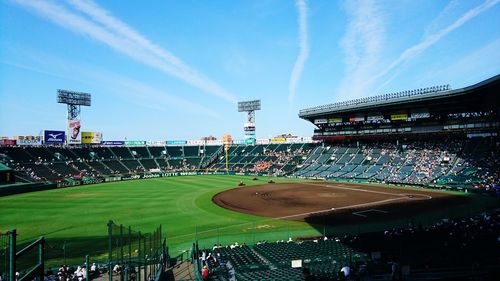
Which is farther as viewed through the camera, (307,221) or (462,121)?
(462,121)

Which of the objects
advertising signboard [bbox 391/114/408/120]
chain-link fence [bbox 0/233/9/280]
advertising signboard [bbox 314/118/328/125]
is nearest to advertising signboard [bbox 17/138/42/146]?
advertising signboard [bbox 314/118/328/125]

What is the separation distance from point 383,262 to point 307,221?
1844 centimetres

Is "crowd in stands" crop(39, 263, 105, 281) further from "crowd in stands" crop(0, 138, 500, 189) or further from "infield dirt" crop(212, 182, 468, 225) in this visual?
"crowd in stands" crop(0, 138, 500, 189)

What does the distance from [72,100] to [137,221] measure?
75.7 meters

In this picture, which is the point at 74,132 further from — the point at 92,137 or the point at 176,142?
the point at 176,142

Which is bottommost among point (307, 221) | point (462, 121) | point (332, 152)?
point (307, 221)

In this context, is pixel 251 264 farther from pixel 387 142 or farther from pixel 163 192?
pixel 387 142

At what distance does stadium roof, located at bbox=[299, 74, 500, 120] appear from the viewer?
5513 cm

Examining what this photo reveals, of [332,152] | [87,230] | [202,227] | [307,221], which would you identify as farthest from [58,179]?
[332,152]

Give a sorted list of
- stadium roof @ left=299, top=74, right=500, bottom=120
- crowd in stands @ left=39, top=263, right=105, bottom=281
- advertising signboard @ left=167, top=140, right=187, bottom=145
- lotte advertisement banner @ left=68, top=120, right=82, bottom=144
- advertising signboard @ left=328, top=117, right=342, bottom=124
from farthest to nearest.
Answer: advertising signboard @ left=167, top=140, right=187, bottom=145, lotte advertisement banner @ left=68, top=120, right=82, bottom=144, advertising signboard @ left=328, top=117, right=342, bottom=124, stadium roof @ left=299, top=74, right=500, bottom=120, crowd in stands @ left=39, top=263, right=105, bottom=281

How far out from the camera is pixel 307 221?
115 feet

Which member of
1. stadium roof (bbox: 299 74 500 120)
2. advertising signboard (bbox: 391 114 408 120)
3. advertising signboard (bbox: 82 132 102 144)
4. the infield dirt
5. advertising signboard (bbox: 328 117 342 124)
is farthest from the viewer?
advertising signboard (bbox: 82 132 102 144)

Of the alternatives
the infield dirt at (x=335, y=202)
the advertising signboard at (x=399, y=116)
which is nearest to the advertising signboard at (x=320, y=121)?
the advertising signboard at (x=399, y=116)

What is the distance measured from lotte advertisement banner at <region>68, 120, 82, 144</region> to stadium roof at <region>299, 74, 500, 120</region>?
68133mm
